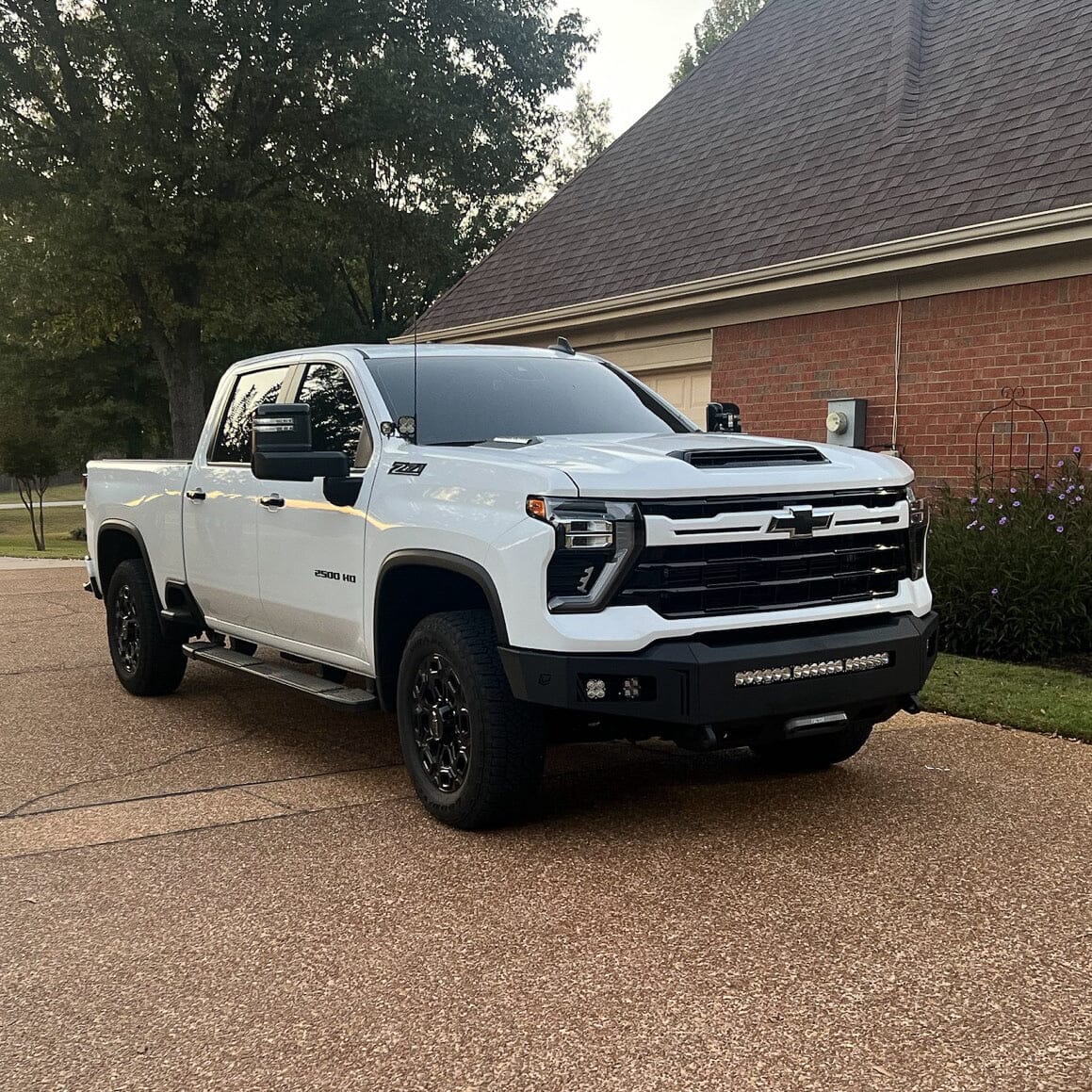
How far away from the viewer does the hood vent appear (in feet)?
15.8

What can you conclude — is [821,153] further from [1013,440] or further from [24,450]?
[24,450]

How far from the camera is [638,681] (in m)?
4.48

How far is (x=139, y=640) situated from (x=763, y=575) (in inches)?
181

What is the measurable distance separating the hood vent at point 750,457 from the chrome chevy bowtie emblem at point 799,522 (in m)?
0.26

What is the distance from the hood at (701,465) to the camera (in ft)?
14.8

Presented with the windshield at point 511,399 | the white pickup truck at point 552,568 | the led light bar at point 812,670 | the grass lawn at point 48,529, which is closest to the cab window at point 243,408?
the white pickup truck at point 552,568

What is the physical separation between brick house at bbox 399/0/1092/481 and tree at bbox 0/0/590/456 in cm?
982

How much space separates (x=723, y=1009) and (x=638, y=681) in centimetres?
136

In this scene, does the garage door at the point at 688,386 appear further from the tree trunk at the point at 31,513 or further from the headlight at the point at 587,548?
the tree trunk at the point at 31,513

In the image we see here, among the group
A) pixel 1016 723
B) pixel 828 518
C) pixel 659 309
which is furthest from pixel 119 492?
pixel 659 309

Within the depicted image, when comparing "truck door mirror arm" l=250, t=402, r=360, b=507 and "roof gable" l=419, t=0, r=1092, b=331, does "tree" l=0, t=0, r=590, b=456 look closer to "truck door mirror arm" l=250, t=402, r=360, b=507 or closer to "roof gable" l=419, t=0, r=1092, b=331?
"roof gable" l=419, t=0, r=1092, b=331

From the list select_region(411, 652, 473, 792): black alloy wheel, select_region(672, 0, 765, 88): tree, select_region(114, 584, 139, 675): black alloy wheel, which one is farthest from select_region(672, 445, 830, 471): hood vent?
select_region(672, 0, 765, 88): tree

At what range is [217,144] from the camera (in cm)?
2425

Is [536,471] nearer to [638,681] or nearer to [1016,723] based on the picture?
[638,681]
